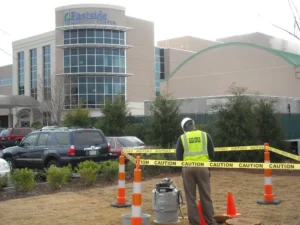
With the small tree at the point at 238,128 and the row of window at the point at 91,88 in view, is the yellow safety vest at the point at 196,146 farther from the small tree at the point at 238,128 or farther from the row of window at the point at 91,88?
the row of window at the point at 91,88

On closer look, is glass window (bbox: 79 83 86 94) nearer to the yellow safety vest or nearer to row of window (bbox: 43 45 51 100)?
row of window (bbox: 43 45 51 100)

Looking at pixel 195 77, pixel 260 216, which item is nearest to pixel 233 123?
pixel 260 216

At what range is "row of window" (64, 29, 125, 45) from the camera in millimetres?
57750

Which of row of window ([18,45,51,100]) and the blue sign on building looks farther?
row of window ([18,45,51,100])

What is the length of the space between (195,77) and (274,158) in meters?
21.8

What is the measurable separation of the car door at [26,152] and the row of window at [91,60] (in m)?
43.1

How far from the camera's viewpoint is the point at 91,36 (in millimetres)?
57781

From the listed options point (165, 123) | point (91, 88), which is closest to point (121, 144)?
point (165, 123)

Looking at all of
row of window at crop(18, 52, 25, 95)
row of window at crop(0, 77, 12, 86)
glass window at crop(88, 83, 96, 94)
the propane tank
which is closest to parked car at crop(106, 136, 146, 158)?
the propane tank

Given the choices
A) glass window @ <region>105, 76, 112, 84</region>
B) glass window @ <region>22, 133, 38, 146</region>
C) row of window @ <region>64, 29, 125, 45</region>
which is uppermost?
row of window @ <region>64, 29, 125, 45</region>

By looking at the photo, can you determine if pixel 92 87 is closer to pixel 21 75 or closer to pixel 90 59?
pixel 90 59

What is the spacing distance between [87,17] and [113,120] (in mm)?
33640

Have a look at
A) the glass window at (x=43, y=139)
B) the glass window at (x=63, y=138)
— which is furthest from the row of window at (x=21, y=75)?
the glass window at (x=63, y=138)

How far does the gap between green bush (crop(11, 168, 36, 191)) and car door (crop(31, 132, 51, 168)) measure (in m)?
3.32
